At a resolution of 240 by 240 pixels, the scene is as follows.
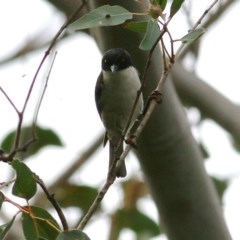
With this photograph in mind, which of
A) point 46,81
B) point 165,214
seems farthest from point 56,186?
point 46,81

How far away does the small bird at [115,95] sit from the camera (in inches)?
140

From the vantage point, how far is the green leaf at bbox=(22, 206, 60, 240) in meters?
2.07

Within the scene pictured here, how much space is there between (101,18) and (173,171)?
27.5 inches

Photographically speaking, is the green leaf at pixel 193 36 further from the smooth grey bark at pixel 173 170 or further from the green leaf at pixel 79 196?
the green leaf at pixel 79 196

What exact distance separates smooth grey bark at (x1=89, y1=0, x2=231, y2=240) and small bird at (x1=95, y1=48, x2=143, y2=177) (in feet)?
2.46

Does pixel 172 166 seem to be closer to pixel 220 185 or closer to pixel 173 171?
pixel 173 171

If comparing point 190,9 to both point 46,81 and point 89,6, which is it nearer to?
point 89,6

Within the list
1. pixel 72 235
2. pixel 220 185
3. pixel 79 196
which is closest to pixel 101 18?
pixel 72 235

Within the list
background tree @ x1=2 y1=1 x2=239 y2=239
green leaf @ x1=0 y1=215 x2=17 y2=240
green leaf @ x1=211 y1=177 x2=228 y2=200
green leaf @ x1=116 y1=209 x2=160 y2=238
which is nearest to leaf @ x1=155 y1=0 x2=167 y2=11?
background tree @ x1=2 y1=1 x2=239 y2=239

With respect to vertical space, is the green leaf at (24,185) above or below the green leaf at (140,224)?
above

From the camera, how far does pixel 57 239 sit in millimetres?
1955

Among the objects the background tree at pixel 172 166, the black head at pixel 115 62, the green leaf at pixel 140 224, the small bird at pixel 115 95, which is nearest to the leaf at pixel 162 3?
the background tree at pixel 172 166

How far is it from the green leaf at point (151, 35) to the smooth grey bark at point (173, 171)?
502mm

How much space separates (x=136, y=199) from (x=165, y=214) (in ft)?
3.74
